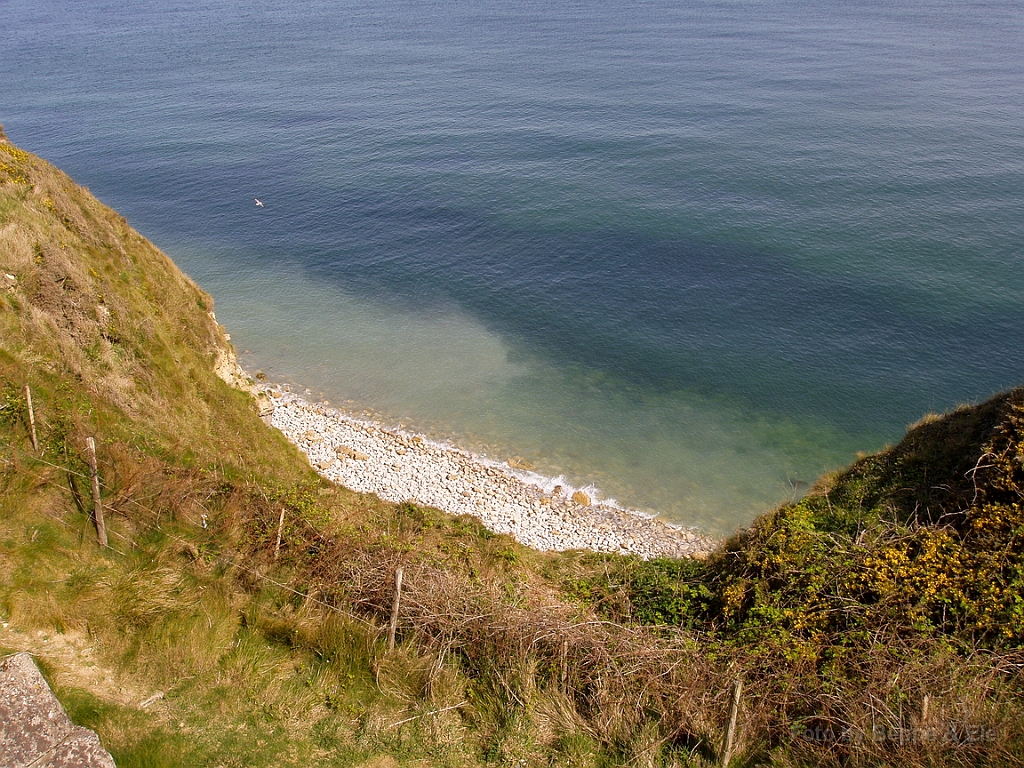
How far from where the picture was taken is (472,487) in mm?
31391

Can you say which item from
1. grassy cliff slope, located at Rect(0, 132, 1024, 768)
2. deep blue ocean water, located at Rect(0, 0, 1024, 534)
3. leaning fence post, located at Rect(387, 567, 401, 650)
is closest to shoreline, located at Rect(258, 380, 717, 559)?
deep blue ocean water, located at Rect(0, 0, 1024, 534)

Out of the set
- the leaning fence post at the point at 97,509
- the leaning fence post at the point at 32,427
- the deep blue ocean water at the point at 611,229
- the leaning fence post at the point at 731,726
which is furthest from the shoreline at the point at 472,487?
the leaning fence post at the point at 97,509

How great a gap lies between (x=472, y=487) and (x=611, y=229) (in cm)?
3118

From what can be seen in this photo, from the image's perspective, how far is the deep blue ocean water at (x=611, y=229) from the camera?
36.9 metres

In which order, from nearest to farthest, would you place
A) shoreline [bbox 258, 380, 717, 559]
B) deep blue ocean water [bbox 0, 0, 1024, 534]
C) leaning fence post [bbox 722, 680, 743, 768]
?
leaning fence post [bbox 722, 680, 743, 768], shoreline [bbox 258, 380, 717, 559], deep blue ocean water [bbox 0, 0, 1024, 534]

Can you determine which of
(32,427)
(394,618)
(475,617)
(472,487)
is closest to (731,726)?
(475,617)

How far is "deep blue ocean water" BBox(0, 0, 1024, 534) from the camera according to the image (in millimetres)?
36875

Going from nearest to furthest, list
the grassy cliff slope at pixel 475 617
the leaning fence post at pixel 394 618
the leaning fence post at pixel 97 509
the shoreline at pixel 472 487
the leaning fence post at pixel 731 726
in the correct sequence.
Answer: the leaning fence post at pixel 731 726
the grassy cliff slope at pixel 475 617
the leaning fence post at pixel 394 618
the leaning fence post at pixel 97 509
the shoreline at pixel 472 487

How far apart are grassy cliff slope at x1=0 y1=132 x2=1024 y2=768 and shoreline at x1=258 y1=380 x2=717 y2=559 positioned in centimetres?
1104

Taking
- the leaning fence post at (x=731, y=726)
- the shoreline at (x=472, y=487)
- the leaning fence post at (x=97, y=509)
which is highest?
the leaning fence post at (x=97, y=509)

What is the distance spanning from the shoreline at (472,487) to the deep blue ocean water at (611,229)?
5.20ft

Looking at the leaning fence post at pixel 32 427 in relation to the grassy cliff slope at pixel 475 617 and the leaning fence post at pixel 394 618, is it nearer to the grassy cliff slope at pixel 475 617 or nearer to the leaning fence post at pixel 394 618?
the grassy cliff slope at pixel 475 617

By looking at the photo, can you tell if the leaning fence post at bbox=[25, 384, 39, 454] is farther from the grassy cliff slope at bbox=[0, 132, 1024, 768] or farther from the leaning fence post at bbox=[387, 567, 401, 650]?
the leaning fence post at bbox=[387, 567, 401, 650]

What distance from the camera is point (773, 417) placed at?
36406mm
